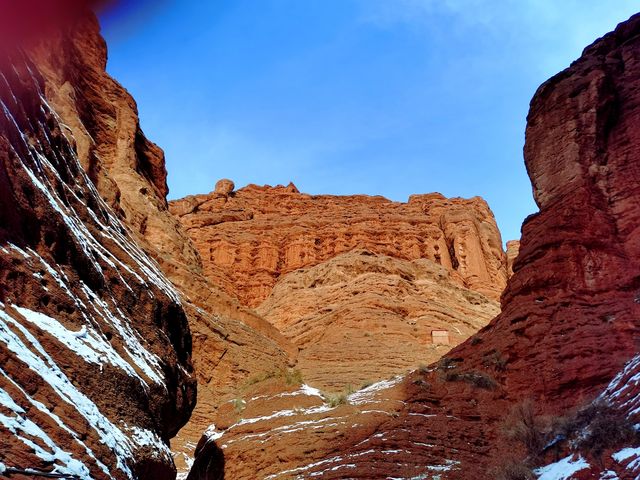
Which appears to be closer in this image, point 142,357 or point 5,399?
point 5,399

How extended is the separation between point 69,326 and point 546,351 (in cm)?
1192

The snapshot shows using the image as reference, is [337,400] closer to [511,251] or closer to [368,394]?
[368,394]

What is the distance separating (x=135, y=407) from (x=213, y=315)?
22.0 meters

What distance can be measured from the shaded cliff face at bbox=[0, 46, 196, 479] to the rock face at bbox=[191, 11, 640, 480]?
4.51 m

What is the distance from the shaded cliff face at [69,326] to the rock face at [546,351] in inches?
177

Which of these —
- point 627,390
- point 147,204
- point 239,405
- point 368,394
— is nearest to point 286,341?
point 147,204

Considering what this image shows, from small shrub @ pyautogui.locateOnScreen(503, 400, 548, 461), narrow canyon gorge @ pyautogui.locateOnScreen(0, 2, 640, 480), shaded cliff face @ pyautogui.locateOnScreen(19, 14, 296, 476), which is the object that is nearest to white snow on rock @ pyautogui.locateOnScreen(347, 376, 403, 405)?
narrow canyon gorge @ pyautogui.locateOnScreen(0, 2, 640, 480)

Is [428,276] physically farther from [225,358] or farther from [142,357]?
[142,357]

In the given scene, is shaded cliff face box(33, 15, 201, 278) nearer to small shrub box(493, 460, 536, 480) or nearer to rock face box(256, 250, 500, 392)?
rock face box(256, 250, 500, 392)

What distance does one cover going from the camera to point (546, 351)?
1753 cm

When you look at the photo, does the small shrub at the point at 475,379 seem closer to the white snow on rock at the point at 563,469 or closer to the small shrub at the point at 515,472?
the small shrub at the point at 515,472

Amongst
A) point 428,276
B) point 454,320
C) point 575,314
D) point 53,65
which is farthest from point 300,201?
point 575,314

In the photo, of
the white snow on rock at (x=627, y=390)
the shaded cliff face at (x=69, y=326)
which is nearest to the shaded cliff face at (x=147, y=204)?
the shaded cliff face at (x=69, y=326)

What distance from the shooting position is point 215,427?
801 inches
